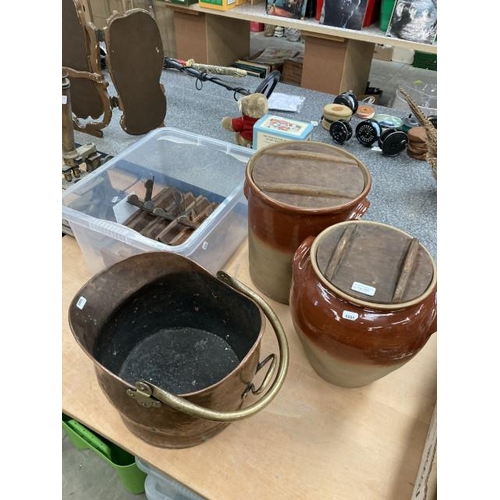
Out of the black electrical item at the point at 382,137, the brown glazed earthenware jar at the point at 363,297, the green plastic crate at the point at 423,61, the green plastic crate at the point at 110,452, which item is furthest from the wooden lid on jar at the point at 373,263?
the green plastic crate at the point at 423,61

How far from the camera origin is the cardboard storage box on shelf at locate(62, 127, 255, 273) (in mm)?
685

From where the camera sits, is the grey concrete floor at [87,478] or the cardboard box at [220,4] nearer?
the grey concrete floor at [87,478]

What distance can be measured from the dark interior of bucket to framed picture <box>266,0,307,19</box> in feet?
4.42

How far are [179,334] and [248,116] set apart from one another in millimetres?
666

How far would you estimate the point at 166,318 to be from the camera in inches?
24.8

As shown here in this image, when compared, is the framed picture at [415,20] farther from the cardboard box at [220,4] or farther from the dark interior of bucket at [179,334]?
the dark interior of bucket at [179,334]

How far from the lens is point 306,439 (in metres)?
0.52

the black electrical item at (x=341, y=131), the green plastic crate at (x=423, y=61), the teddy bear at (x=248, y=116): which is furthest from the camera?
the green plastic crate at (x=423, y=61)

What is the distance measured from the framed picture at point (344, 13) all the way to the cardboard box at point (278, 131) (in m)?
0.78

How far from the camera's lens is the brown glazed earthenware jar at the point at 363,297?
1.44 feet

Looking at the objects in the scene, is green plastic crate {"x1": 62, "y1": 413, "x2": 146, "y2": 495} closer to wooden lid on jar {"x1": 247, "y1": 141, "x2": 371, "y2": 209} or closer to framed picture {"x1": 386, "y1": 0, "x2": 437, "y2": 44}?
wooden lid on jar {"x1": 247, "y1": 141, "x2": 371, "y2": 209}

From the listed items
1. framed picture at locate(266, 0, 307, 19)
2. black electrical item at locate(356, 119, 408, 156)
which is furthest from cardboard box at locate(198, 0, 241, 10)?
black electrical item at locate(356, 119, 408, 156)

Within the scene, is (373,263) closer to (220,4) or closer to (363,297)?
(363,297)

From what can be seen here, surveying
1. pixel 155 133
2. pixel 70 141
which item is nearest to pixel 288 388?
pixel 155 133
